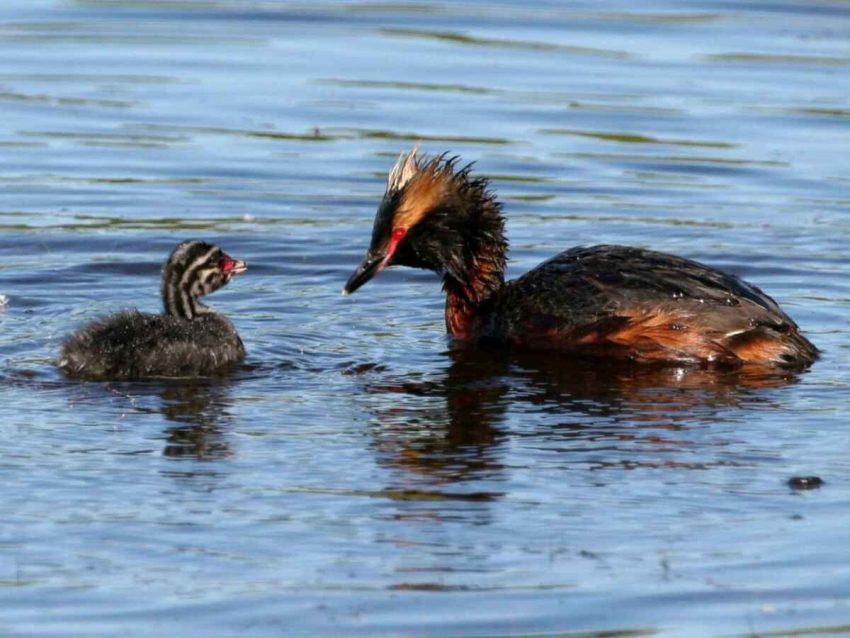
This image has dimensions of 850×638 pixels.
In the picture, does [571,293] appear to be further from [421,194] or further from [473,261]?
[421,194]

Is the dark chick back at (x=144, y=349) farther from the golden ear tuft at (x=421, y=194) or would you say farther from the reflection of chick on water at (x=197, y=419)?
the golden ear tuft at (x=421, y=194)

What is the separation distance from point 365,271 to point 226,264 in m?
0.86

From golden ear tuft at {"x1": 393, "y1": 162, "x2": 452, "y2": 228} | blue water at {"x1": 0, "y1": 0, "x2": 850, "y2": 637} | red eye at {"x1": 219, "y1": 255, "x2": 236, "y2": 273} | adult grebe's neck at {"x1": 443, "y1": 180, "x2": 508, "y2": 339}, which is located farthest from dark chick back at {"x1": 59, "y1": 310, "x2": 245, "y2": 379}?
adult grebe's neck at {"x1": 443, "y1": 180, "x2": 508, "y2": 339}

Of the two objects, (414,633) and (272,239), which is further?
(272,239)

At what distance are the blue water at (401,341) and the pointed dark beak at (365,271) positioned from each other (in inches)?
11.1

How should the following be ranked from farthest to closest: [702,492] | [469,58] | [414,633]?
1. [469,58]
2. [702,492]
3. [414,633]

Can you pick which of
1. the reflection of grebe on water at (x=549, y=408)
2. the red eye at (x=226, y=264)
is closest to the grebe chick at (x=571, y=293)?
the reflection of grebe on water at (x=549, y=408)

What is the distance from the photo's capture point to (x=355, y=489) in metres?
8.12

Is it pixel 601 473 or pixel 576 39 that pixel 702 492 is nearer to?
pixel 601 473

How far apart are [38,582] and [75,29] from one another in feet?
47.8

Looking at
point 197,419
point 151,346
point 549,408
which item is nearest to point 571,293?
point 549,408

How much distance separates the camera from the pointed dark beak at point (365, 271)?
441 inches

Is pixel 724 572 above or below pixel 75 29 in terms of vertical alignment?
below

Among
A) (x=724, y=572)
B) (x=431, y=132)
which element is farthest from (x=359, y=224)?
(x=724, y=572)
